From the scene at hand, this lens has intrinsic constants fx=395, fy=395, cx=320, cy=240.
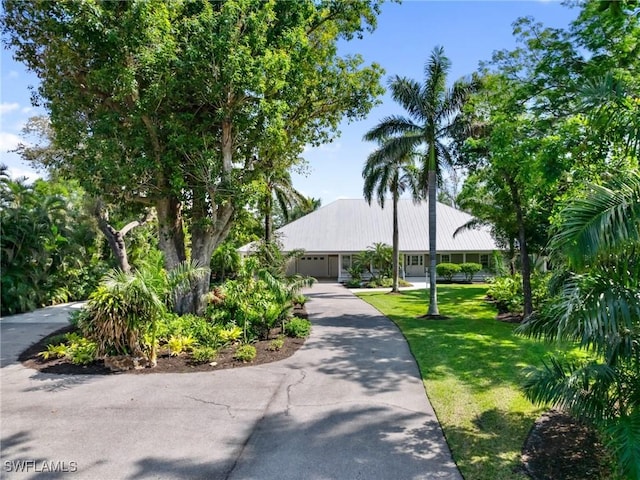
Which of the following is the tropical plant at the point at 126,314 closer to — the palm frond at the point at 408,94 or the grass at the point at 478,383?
the grass at the point at 478,383

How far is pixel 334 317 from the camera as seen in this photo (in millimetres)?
15375

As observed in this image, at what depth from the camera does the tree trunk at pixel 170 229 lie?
12891mm

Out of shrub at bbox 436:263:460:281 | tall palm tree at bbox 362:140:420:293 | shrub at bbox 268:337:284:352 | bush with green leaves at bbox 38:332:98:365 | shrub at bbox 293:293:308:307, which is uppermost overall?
tall palm tree at bbox 362:140:420:293

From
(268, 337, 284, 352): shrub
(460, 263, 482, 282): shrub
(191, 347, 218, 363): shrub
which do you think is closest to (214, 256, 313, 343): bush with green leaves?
(268, 337, 284, 352): shrub

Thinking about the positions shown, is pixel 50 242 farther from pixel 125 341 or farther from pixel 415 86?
pixel 415 86

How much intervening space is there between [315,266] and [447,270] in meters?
11.2

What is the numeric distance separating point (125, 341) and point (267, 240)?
531 inches

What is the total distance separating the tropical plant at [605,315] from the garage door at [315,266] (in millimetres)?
30026

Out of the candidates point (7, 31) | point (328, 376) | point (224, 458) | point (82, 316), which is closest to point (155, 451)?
A: point (224, 458)

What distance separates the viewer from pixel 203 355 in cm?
900

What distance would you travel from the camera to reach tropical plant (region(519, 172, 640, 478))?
147 inches

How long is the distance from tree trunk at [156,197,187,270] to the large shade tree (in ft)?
0.12

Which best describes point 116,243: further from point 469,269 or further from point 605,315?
point 469,269

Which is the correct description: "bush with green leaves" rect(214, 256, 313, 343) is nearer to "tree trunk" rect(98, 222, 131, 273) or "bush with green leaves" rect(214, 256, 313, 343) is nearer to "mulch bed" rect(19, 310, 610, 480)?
"mulch bed" rect(19, 310, 610, 480)
